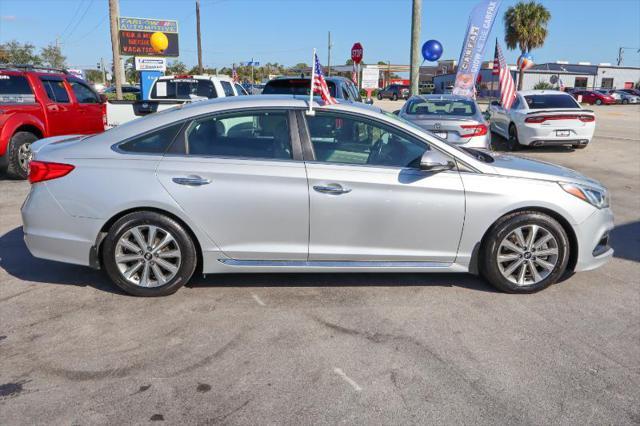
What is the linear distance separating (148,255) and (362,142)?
6.45 ft

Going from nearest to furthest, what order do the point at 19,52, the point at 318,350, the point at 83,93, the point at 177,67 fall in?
the point at 318,350, the point at 83,93, the point at 19,52, the point at 177,67

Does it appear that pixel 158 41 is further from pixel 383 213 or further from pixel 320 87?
pixel 383 213

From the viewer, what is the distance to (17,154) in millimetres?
9328

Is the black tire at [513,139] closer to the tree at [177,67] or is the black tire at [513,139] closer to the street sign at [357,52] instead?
the street sign at [357,52]

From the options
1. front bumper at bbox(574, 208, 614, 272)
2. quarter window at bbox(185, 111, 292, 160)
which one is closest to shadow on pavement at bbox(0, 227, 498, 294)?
front bumper at bbox(574, 208, 614, 272)

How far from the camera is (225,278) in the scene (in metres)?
4.89

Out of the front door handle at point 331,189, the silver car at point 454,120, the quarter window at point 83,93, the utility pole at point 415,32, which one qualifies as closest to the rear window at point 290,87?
the silver car at point 454,120

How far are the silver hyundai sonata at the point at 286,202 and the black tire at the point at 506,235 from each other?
11 mm

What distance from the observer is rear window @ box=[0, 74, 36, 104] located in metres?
9.13

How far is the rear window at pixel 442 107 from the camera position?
10.1 metres

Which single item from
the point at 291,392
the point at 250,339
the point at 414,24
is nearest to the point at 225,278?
the point at 250,339

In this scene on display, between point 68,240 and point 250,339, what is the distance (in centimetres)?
179

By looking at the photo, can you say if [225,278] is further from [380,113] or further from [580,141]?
A: [580,141]

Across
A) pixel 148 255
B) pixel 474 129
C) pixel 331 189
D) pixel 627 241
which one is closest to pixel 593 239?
pixel 627 241
